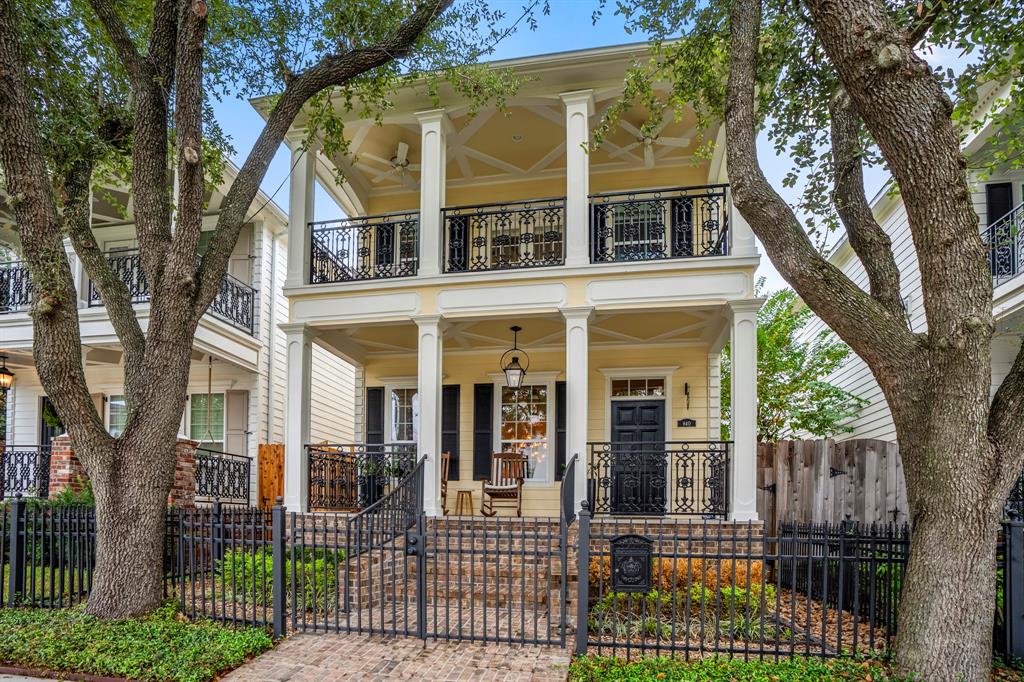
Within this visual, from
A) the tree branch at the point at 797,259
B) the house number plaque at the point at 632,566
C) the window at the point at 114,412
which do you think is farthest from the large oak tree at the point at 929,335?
the window at the point at 114,412

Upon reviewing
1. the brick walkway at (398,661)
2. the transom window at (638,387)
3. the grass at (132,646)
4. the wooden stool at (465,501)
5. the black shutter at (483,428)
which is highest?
the transom window at (638,387)

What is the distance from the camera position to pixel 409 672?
18.5 ft

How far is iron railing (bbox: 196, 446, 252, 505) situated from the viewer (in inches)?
484

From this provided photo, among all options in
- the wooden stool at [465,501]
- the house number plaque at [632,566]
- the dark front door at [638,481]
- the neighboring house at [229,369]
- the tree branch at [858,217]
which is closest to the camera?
the tree branch at [858,217]

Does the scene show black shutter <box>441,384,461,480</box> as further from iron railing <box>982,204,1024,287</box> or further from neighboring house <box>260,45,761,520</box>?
iron railing <box>982,204,1024,287</box>

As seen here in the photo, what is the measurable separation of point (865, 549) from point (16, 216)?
889 centimetres

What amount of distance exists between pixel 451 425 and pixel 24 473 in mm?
7332

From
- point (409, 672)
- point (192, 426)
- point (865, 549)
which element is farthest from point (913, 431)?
point (192, 426)

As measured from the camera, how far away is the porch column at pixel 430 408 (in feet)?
30.4

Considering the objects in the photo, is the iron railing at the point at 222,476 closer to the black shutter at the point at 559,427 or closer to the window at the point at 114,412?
the window at the point at 114,412

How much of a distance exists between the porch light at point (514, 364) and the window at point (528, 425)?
516mm

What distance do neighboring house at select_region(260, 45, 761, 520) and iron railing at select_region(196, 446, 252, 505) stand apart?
2477mm

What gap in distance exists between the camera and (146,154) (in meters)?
7.61

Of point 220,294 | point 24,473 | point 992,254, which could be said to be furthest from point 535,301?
point 24,473
